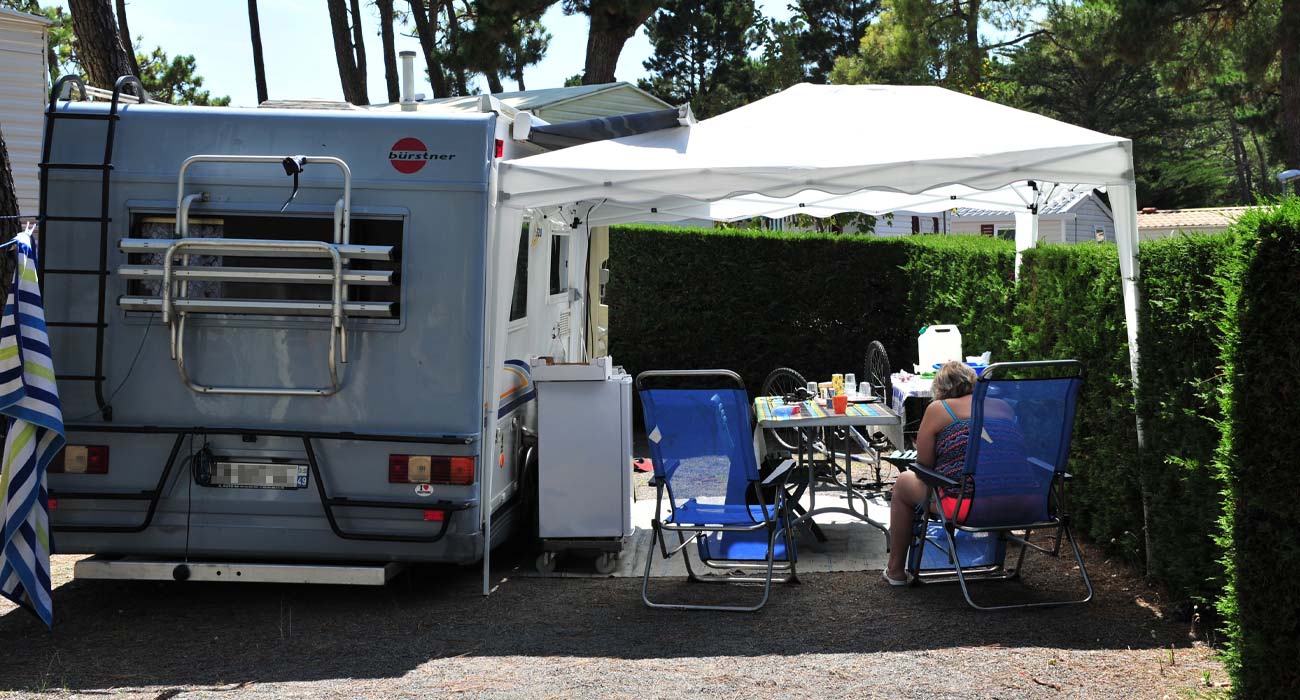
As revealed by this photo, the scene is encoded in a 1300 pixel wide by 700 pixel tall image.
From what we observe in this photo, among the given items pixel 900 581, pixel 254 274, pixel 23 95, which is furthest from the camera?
pixel 23 95

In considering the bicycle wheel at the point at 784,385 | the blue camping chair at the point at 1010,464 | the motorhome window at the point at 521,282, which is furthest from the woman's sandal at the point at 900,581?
the bicycle wheel at the point at 784,385

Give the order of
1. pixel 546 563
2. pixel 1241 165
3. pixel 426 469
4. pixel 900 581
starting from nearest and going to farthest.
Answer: pixel 426 469 → pixel 900 581 → pixel 546 563 → pixel 1241 165

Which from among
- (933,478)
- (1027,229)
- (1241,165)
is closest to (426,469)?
(933,478)

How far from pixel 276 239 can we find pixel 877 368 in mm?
6289

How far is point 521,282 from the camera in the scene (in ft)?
22.4

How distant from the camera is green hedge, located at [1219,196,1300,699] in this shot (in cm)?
366

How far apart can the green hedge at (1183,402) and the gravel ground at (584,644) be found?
0.30 meters

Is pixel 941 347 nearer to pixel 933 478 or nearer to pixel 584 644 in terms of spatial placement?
pixel 933 478

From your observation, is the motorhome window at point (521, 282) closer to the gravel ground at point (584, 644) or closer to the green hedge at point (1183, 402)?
the gravel ground at point (584, 644)

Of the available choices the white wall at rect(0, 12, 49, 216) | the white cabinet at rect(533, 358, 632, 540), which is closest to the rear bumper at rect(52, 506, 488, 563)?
the white cabinet at rect(533, 358, 632, 540)

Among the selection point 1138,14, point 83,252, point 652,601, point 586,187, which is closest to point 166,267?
point 83,252

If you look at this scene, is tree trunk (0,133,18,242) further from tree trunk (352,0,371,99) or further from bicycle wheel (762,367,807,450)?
tree trunk (352,0,371,99)

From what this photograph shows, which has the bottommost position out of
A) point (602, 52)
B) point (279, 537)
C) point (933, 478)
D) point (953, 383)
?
point (279, 537)

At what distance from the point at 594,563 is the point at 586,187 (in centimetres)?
209
